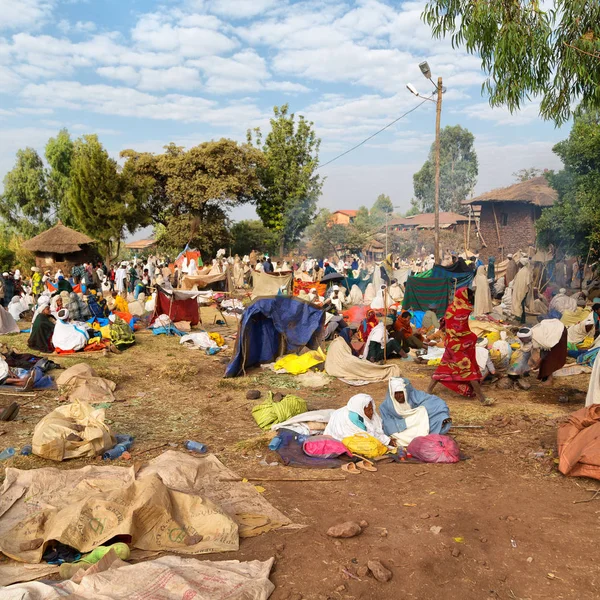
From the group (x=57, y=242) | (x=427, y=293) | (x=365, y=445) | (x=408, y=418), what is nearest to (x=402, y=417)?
(x=408, y=418)

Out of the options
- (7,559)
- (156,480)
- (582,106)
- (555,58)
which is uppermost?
(555,58)

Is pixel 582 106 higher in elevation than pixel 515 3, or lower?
lower

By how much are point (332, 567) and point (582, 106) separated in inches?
264

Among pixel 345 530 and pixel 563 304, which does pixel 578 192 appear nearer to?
pixel 563 304

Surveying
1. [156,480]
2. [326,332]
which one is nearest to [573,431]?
[156,480]

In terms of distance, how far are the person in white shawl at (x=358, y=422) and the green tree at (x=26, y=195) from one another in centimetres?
3375

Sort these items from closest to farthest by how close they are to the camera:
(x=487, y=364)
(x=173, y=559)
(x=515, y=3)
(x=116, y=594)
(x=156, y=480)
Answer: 1. (x=116, y=594)
2. (x=173, y=559)
3. (x=156, y=480)
4. (x=515, y=3)
5. (x=487, y=364)

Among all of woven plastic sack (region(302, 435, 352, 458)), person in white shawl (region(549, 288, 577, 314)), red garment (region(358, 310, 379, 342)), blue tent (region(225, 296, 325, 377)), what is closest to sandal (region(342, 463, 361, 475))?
woven plastic sack (region(302, 435, 352, 458))

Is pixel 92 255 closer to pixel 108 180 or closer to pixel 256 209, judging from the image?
pixel 108 180

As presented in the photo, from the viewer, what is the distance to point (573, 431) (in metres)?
5.82

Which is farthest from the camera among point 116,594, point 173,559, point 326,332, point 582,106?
point 326,332

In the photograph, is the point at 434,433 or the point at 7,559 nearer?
the point at 7,559

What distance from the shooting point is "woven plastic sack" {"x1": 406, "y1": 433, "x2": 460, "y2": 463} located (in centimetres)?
609

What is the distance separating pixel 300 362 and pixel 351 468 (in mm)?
4678
